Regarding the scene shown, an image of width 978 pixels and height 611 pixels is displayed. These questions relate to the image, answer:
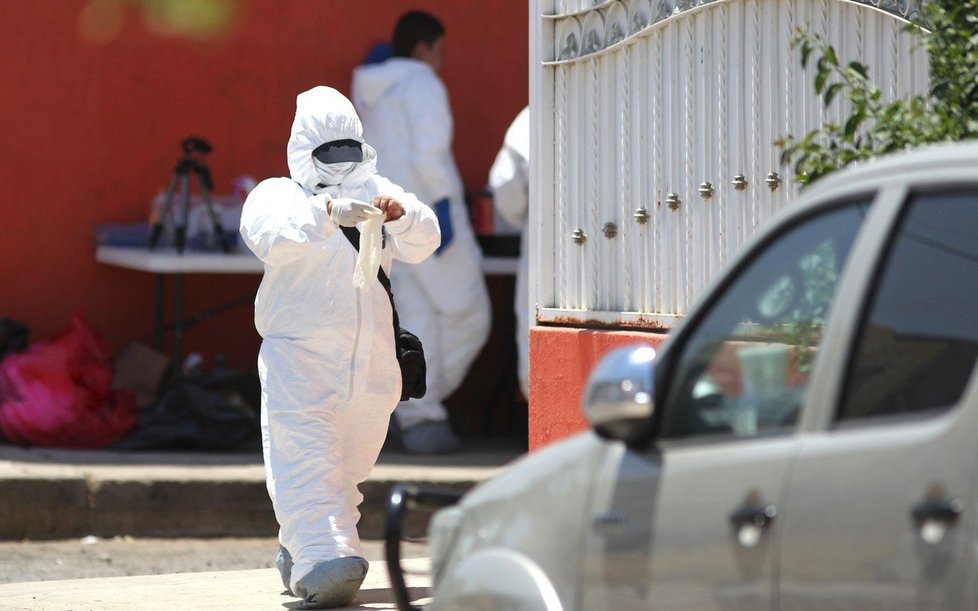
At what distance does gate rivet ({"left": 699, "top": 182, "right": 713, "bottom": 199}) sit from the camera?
654 cm

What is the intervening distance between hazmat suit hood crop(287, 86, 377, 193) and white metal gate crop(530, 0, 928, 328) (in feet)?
3.61

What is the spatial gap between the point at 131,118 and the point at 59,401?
5.92ft

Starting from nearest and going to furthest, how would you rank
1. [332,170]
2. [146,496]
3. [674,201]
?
[332,170]
[674,201]
[146,496]

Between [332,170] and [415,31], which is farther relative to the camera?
[415,31]

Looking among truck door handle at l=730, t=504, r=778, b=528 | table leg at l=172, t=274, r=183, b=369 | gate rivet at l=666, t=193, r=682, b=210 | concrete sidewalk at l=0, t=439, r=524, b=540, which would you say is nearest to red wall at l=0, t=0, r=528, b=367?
table leg at l=172, t=274, r=183, b=369

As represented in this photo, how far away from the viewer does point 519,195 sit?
9.66m

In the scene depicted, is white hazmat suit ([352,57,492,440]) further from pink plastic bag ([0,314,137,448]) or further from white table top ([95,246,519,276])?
pink plastic bag ([0,314,137,448])

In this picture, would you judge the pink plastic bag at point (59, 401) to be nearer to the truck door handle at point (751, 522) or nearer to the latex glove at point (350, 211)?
the latex glove at point (350, 211)

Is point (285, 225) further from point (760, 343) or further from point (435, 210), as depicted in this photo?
point (435, 210)

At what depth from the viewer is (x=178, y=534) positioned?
8539mm

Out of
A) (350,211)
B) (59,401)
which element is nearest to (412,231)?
(350,211)

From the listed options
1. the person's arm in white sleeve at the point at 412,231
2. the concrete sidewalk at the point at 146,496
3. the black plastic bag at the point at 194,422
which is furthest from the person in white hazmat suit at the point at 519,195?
the person's arm in white sleeve at the point at 412,231

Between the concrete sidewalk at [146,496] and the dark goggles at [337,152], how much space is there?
2594 mm

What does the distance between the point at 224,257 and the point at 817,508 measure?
7.23 meters
